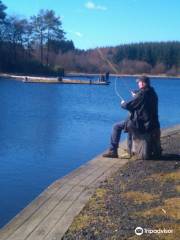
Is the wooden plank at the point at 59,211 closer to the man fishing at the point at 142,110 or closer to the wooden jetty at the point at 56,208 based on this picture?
the wooden jetty at the point at 56,208

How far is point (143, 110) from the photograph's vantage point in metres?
10.2

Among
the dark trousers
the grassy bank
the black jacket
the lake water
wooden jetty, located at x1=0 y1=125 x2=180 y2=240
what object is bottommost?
the lake water

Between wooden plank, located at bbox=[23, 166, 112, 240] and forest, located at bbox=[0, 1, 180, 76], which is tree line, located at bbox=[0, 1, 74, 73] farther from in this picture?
wooden plank, located at bbox=[23, 166, 112, 240]

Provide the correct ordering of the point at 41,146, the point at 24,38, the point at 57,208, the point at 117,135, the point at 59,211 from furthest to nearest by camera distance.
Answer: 1. the point at 24,38
2. the point at 41,146
3. the point at 117,135
4. the point at 57,208
5. the point at 59,211

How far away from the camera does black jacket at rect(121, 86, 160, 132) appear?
33.2 ft

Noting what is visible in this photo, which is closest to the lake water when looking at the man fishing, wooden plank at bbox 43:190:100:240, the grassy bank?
wooden plank at bbox 43:190:100:240

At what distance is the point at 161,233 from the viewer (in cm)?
579

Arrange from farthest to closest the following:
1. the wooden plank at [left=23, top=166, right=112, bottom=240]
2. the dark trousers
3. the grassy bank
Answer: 1. the dark trousers
2. the wooden plank at [left=23, top=166, right=112, bottom=240]
3. the grassy bank

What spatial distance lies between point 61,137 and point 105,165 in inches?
310

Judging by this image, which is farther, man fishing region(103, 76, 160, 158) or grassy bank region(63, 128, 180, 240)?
man fishing region(103, 76, 160, 158)

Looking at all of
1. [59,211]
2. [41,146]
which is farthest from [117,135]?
[41,146]

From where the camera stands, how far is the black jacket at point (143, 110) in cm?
1013

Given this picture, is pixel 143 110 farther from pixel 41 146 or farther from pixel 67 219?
pixel 41 146

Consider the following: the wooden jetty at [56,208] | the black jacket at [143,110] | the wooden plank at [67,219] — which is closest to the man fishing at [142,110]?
the black jacket at [143,110]
